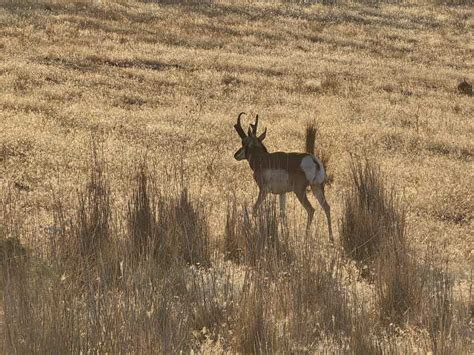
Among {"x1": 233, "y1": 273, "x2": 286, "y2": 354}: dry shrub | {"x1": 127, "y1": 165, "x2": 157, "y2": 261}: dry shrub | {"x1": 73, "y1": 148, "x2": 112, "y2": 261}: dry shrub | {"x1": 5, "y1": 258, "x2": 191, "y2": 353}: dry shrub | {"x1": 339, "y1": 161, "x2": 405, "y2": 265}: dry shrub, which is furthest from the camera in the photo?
{"x1": 339, "y1": 161, "x2": 405, "y2": 265}: dry shrub

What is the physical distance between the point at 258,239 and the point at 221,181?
5611mm

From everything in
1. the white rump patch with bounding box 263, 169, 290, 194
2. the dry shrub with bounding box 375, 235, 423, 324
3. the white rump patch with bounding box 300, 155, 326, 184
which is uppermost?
Answer: the white rump patch with bounding box 300, 155, 326, 184

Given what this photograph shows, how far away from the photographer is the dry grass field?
5.65 meters

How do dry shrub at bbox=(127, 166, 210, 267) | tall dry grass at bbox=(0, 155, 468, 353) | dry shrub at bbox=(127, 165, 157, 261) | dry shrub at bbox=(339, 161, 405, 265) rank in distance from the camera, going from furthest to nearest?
dry shrub at bbox=(339, 161, 405, 265), dry shrub at bbox=(127, 165, 157, 261), dry shrub at bbox=(127, 166, 210, 267), tall dry grass at bbox=(0, 155, 468, 353)

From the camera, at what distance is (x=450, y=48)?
32219 millimetres

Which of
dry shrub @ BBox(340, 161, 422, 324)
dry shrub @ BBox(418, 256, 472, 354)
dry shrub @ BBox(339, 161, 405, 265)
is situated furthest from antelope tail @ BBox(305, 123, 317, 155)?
dry shrub @ BBox(418, 256, 472, 354)

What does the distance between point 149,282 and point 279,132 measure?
35.6 feet

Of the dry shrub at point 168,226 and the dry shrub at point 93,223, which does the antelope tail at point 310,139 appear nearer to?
the dry shrub at point 168,226

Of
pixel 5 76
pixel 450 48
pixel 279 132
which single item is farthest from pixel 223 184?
pixel 450 48

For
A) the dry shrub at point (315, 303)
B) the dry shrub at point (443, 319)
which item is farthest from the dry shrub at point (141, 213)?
the dry shrub at point (443, 319)

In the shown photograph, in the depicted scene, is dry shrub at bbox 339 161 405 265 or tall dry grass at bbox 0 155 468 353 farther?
dry shrub at bbox 339 161 405 265

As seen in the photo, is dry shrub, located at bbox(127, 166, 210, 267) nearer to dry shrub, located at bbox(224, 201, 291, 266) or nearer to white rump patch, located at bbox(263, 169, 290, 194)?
dry shrub, located at bbox(224, 201, 291, 266)

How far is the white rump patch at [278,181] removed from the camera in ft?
32.2

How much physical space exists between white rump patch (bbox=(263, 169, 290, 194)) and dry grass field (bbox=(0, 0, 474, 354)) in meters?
0.42
